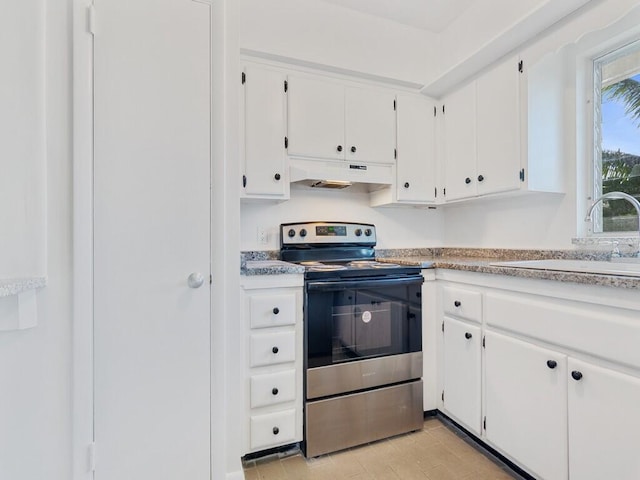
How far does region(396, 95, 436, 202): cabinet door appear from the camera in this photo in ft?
7.63

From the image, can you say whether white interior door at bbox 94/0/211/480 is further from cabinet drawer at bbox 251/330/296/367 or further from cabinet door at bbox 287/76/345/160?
cabinet door at bbox 287/76/345/160

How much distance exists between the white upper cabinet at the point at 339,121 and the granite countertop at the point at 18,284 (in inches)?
56.2

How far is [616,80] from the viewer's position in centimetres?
177

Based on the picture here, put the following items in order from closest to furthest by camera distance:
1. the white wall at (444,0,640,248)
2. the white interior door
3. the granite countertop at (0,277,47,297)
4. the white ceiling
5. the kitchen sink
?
the granite countertop at (0,277,47,297)
the white interior door
the kitchen sink
the white wall at (444,0,640,248)
the white ceiling

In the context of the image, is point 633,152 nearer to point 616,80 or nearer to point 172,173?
point 616,80

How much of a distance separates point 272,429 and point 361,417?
0.48 metres

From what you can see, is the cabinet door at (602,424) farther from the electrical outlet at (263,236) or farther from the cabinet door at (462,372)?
the electrical outlet at (263,236)

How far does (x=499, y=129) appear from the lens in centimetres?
194

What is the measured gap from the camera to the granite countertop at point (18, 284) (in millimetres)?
817

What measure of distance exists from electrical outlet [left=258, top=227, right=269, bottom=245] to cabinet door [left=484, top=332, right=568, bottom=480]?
142cm

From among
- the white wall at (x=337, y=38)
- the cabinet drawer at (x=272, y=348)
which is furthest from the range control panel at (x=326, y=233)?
the white wall at (x=337, y=38)

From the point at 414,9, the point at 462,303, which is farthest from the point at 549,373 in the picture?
the point at 414,9

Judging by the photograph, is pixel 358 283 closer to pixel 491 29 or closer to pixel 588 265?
pixel 588 265

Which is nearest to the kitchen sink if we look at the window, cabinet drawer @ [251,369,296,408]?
the window
